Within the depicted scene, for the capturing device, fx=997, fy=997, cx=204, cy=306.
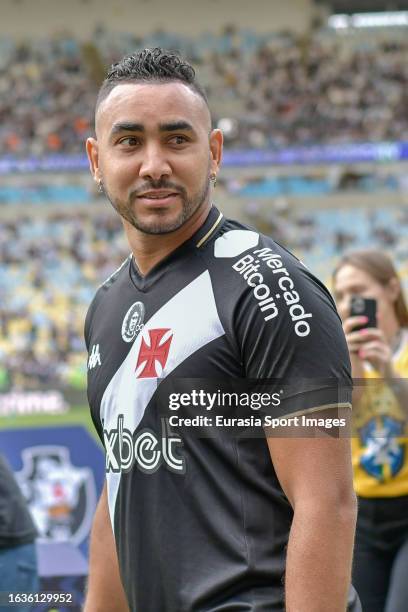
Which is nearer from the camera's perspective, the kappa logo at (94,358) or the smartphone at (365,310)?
the kappa logo at (94,358)

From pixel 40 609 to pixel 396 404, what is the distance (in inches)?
59.7

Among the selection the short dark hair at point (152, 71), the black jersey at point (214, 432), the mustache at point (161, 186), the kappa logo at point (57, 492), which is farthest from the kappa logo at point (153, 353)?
the kappa logo at point (57, 492)

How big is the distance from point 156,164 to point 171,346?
35 cm

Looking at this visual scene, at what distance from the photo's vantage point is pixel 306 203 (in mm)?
28781

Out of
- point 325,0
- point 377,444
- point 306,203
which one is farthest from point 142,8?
point 377,444

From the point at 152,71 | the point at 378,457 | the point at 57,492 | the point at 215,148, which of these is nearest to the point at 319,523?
the point at 215,148

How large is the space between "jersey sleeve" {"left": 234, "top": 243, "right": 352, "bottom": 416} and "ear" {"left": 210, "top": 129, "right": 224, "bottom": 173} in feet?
1.24

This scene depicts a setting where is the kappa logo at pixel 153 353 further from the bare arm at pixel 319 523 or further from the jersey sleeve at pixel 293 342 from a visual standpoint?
the bare arm at pixel 319 523

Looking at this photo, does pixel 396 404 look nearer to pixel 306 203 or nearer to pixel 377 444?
pixel 377 444

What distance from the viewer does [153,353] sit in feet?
6.31

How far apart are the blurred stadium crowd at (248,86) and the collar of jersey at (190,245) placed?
90.9 feet

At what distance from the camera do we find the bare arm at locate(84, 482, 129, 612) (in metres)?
2.25

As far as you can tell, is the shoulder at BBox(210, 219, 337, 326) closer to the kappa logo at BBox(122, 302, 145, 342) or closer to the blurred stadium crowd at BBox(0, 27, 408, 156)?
the kappa logo at BBox(122, 302, 145, 342)

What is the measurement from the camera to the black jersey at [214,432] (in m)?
1.74
